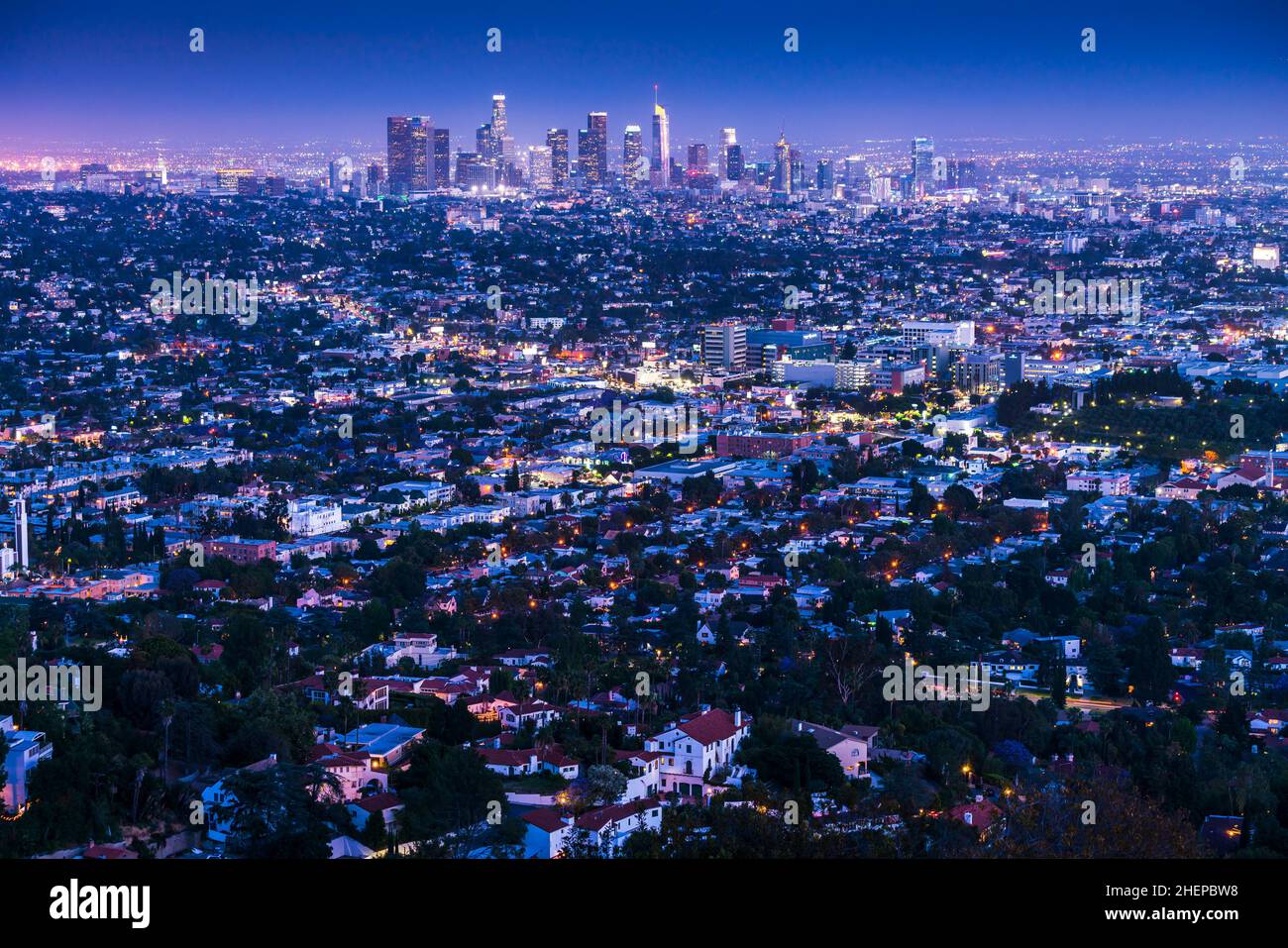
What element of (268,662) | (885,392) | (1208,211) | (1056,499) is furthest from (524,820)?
(1208,211)

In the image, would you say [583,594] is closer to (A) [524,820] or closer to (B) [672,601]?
(B) [672,601]

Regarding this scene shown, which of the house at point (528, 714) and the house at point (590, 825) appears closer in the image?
the house at point (590, 825)

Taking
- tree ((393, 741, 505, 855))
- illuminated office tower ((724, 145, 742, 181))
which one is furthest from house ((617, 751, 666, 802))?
illuminated office tower ((724, 145, 742, 181))

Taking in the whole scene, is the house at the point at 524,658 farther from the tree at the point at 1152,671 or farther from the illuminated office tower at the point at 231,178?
the illuminated office tower at the point at 231,178

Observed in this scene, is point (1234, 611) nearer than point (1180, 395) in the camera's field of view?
Yes

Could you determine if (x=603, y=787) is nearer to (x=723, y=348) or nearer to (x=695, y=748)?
(x=695, y=748)

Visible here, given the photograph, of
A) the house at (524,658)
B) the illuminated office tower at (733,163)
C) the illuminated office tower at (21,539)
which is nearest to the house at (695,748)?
the house at (524,658)

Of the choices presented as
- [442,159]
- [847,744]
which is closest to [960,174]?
[442,159]
